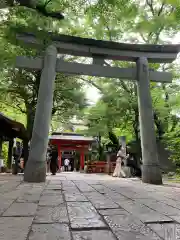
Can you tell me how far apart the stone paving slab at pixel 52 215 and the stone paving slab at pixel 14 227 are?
5.4 inches

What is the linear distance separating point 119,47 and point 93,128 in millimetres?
8056

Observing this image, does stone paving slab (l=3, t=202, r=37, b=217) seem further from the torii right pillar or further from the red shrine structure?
the red shrine structure

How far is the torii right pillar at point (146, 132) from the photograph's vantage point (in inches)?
330

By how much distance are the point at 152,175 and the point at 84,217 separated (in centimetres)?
596

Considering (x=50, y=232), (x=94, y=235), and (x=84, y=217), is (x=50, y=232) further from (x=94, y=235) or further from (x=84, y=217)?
(x=84, y=217)

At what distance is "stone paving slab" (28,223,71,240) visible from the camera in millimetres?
2129

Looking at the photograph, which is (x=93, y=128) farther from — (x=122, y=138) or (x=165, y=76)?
(x=165, y=76)

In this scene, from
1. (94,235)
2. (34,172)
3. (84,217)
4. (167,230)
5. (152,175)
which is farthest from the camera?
(152,175)

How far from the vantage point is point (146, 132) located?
8.81m

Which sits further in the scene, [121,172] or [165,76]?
[121,172]

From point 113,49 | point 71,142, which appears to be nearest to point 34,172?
point 113,49

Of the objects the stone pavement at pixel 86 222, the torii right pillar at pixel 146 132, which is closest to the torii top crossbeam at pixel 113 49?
the torii right pillar at pixel 146 132

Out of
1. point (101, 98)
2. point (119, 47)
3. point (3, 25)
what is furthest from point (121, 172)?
point (3, 25)

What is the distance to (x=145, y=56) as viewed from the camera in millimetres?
9648
